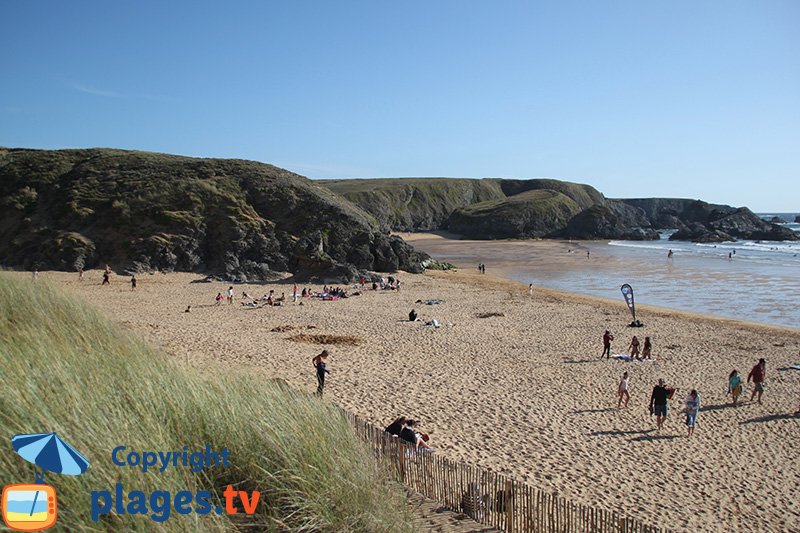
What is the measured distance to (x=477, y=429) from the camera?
35.5 ft

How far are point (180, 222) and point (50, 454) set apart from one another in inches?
1530

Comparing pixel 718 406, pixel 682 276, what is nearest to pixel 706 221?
pixel 682 276

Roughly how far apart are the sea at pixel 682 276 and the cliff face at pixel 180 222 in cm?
1336

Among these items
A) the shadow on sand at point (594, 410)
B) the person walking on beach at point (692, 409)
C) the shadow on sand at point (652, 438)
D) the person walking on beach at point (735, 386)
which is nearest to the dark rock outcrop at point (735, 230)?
the person walking on beach at point (735, 386)

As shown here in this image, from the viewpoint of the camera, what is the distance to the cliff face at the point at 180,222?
3706cm

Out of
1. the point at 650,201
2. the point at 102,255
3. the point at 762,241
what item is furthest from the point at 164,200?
the point at 650,201

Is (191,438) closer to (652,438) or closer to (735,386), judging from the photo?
(652,438)

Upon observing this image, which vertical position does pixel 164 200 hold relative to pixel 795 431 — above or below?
above

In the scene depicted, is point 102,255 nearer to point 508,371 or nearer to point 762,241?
point 508,371

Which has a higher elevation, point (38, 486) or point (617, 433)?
point (38, 486)

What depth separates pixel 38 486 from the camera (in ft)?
12.4

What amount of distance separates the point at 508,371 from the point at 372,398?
5.07 m

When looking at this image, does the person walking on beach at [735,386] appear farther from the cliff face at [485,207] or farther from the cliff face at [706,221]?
the cliff face at [706,221]

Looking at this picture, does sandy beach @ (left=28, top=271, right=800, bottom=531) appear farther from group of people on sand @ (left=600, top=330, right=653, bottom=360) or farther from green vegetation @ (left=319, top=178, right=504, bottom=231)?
green vegetation @ (left=319, top=178, right=504, bottom=231)
